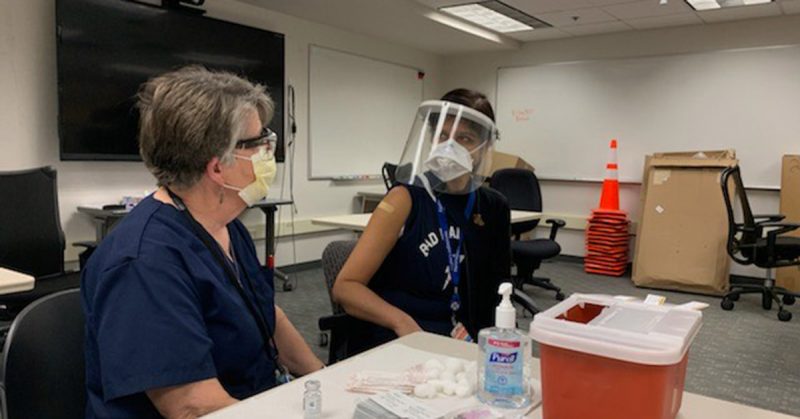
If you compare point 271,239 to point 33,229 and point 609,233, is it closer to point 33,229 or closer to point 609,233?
point 33,229

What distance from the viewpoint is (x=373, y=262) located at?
1667 millimetres

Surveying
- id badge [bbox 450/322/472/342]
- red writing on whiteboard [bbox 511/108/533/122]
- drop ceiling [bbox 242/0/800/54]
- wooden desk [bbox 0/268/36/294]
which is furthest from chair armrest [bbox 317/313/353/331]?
red writing on whiteboard [bbox 511/108/533/122]

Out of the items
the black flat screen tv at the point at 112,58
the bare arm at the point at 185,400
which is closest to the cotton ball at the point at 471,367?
the bare arm at the point at 185,400

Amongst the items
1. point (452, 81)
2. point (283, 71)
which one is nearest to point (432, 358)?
point (283, 71)

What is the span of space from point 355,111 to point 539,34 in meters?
2.11

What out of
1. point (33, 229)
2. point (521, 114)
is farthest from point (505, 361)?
point (521, 114)

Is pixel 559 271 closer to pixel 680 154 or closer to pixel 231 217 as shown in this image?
pixel 680 154

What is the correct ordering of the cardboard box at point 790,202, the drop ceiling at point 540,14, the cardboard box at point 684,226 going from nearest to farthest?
the drop ceiling at point 540,14, the cardboard box at point 790,202, the cardboard box at point 684,226

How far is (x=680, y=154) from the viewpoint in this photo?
5.39 m

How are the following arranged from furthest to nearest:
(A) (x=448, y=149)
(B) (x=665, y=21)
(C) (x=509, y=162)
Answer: (C) (x=509, y=162) < (B) (x=665, y=21) < (A) (x=448, y=149)

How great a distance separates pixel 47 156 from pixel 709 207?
522cm

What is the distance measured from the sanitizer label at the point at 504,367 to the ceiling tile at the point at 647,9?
4.51m

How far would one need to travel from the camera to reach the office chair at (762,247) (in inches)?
165

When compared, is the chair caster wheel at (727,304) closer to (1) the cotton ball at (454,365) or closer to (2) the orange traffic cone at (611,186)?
(2) the orange traffic cone at (611,186)
